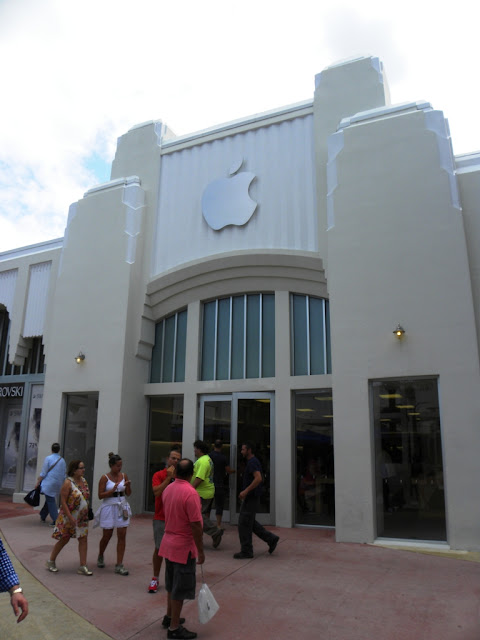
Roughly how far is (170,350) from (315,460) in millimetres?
4382

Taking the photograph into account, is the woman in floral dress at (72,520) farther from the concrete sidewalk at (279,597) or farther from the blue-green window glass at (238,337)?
the blue-green window glass at (238,337)

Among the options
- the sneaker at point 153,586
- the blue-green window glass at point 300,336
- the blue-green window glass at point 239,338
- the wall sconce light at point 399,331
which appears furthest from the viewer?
the blue-green window glass at point 239,338

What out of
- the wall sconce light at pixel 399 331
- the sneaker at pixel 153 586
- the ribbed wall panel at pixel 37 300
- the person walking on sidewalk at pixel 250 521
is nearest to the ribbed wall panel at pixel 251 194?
the wall sconce light at pixel 399 331

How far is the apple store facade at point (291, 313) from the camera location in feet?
26.7

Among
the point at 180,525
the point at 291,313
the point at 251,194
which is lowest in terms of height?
the point at 180,525

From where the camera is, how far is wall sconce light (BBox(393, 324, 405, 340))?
8297mm

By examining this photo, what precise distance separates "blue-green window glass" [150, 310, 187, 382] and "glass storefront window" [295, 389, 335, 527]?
317cm

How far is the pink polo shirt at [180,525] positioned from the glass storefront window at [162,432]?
21.8 feet

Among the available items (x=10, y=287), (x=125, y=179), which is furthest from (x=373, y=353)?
(x=10, y=287)

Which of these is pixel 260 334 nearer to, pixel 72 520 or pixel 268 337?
pixel 268 337

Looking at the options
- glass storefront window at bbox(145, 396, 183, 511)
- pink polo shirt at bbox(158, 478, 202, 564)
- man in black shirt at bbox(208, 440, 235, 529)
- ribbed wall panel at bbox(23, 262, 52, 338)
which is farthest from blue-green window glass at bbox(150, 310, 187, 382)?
pink polo shirt at bbox(158, 478, 202, 564)

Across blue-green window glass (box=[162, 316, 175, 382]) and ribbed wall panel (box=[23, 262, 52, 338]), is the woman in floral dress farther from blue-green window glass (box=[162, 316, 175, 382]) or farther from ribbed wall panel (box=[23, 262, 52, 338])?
ribbed wall panel (box=[23, 262, 52, 338])

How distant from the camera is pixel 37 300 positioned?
13.9 m

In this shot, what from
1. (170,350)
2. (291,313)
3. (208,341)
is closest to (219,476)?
(208,341)
